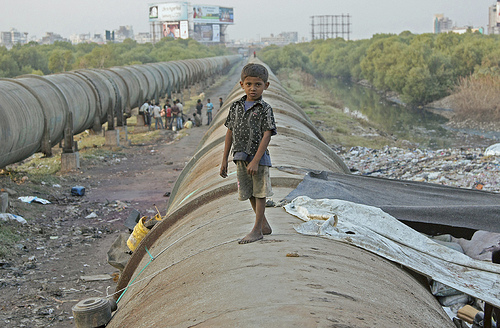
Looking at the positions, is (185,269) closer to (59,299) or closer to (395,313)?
(395,313)

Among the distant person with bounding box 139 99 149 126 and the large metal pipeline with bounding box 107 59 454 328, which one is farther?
the distant person with bounding box 139 99 149 126

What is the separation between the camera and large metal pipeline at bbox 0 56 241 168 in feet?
31.8

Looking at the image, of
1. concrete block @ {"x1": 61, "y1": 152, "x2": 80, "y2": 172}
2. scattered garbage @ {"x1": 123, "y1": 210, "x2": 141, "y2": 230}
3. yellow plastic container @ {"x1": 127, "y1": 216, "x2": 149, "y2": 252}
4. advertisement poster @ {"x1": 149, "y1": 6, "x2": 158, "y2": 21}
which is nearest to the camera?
Result: yellow plastic container @ {"x1": 127, "y1": 216, "x2": 149, "y2": 252}

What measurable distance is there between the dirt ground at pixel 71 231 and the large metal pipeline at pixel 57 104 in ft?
3.10

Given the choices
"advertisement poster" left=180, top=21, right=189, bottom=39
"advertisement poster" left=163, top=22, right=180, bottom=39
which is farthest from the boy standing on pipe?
"advertisement poster" left=163, top=22, right=180, bottom=39

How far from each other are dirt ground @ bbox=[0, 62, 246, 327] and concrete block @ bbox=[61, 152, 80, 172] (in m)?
0.32

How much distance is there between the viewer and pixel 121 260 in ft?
16.6

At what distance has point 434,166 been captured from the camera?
1266cm

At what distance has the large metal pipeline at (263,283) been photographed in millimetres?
1746

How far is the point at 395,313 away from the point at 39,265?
5.92 metres

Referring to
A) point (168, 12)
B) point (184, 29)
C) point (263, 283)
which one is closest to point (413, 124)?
point (263, 283)

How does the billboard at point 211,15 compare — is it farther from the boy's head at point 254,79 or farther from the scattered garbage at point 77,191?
the boy's head at point 254,79

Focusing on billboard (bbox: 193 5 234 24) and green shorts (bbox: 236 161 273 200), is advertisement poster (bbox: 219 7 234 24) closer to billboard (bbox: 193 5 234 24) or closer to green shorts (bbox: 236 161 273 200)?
billboard (bbox: 193 5 234 24)

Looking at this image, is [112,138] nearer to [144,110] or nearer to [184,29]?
[144,110]
